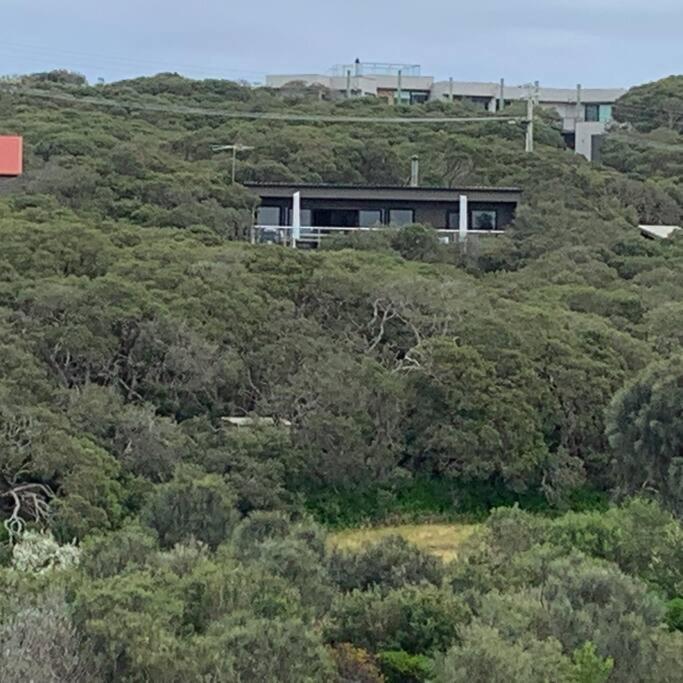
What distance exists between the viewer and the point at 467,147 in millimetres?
51406

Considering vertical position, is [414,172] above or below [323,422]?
above

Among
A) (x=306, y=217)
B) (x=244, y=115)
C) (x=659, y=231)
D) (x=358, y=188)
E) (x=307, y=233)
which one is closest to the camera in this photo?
(x=307, y=233)

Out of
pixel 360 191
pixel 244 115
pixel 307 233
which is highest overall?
pixel 244 115

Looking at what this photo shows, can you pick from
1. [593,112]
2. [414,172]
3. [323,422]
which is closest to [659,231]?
[414,172]

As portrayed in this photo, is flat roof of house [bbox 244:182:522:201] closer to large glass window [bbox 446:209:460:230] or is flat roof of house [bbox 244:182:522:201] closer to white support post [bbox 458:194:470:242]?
white support post [bbox 458:194:470:242]

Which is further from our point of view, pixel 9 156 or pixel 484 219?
pixel 484 219

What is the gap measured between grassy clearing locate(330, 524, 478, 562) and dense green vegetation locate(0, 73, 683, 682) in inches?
25.5

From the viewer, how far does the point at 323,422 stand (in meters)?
27.5

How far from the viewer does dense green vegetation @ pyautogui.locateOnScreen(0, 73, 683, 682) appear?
503 inches

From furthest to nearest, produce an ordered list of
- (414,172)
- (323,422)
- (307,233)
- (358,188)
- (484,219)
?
(414,172)
(484,219)
(358,188)
(307,233)
(323,422)

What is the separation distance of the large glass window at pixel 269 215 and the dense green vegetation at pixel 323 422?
1372 mm

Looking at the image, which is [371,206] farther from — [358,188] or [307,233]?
[307,233]

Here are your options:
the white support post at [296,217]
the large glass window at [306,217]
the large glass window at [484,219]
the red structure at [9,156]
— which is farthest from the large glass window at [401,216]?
the red structure at [9,156]

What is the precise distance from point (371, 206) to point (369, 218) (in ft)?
1.18
